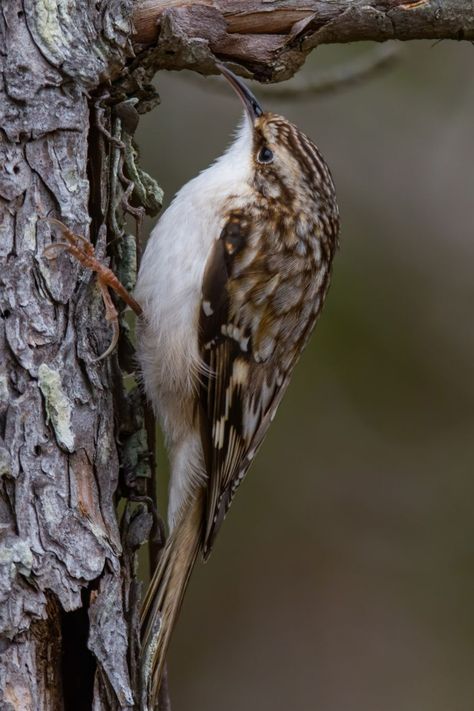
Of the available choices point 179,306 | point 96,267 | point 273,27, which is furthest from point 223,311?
point 273,27

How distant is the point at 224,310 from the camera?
106 inches

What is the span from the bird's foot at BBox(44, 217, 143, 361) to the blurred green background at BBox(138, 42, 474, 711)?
1878 millimetres

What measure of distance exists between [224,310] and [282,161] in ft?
1.36

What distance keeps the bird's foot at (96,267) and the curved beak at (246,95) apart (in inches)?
22.2

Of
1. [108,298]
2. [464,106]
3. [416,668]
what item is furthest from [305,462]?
[108,298]

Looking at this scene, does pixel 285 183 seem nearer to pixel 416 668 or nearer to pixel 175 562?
pixel 175 562

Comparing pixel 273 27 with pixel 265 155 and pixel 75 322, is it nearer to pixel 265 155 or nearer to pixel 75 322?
pixel 265 155

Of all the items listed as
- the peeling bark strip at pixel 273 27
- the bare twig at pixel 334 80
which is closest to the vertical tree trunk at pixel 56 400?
the peeling bark strip at pixel 273 27

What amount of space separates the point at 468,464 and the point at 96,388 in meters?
2.49

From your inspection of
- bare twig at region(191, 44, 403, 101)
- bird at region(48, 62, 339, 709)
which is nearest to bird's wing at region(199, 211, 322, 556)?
bird at region(48, 62, 339, 709)

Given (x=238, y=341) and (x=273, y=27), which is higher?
(x=273, y=27)

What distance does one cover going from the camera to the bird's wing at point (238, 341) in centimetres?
269

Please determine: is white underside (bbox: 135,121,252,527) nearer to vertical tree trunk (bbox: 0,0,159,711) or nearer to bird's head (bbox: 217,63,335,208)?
bird's head (bbox: 217,63,335,208)

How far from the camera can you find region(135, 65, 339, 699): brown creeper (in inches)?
105
